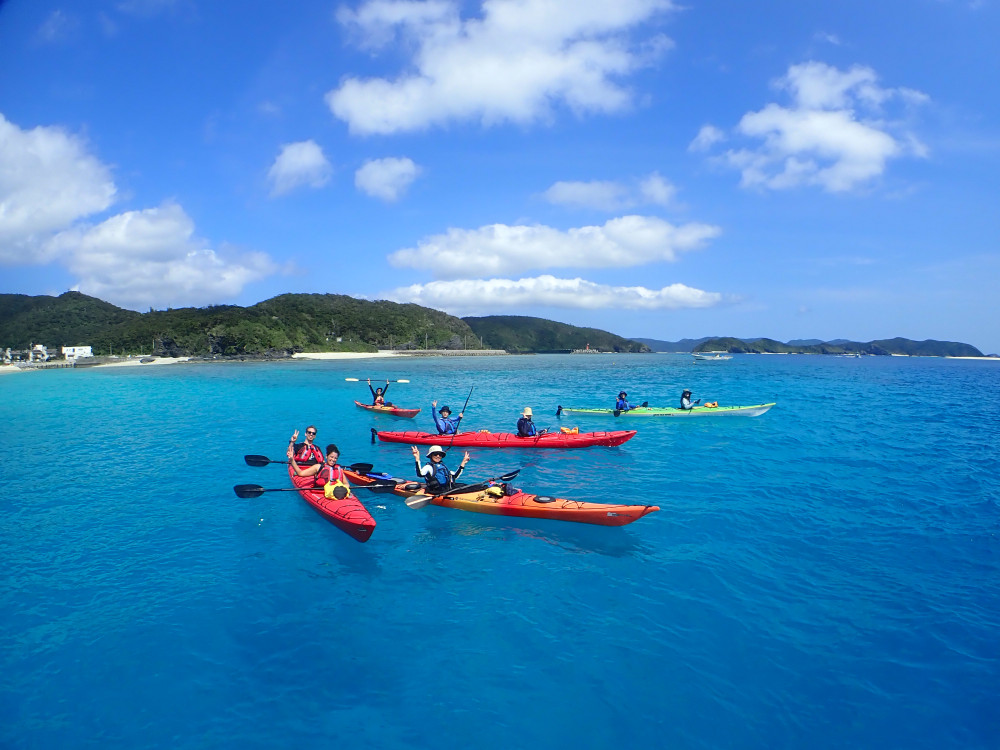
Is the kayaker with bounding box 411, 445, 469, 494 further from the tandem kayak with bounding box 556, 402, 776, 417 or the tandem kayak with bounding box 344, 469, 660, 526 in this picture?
the tandem kayak with bounding box 556, 402, 776, 417

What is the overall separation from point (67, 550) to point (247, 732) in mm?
9374

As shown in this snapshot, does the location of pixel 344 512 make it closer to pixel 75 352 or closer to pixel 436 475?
pixel 436 475

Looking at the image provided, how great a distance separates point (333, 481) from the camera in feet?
48.1

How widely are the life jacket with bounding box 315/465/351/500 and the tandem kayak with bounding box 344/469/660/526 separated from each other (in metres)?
2.13

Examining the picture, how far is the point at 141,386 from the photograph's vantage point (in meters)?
57.9

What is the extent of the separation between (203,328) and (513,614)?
15760 cm

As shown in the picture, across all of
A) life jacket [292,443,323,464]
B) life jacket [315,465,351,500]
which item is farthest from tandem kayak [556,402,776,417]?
life jacket [315,465,351,500]

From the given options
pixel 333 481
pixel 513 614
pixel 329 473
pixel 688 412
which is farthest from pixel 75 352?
pixel 513 614

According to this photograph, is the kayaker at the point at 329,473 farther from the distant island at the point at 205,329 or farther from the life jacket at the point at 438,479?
the distant island at the point at 205,329

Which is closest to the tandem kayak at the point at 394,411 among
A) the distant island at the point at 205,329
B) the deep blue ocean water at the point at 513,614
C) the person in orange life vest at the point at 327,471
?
the deep blue ocean water at the point at 513,614

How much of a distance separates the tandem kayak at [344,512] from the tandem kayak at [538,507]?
247cm

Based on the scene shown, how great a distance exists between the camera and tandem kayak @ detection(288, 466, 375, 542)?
40.5 ft

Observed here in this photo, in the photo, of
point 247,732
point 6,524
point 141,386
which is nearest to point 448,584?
point 247,732

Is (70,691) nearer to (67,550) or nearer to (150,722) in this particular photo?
(150,722)
